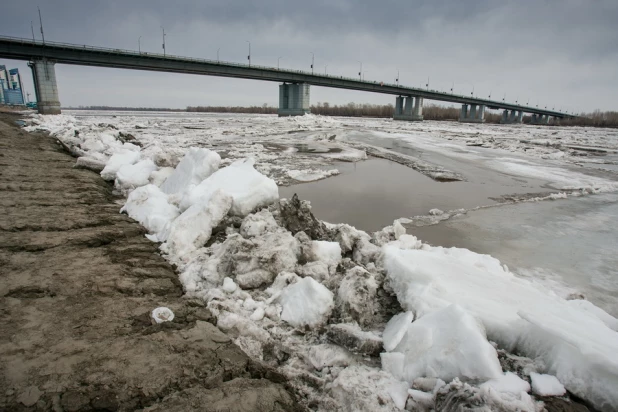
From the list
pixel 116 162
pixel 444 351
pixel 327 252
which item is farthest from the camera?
pixel 116 162

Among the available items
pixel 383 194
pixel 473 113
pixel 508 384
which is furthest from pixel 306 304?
pixel 473 113

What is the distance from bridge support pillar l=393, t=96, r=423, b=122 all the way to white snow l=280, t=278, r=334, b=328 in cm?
6860

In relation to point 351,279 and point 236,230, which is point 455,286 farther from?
point 236,230

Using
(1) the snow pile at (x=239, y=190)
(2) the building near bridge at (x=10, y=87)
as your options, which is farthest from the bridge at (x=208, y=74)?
(2) the building near bridge at (x=10, y=87)

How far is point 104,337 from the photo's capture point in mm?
1904

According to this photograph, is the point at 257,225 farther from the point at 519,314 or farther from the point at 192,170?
the point at 519,314

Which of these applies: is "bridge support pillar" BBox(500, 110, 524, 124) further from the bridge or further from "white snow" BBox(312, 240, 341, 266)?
"white snow" BBox(312, 240, 341, 266)

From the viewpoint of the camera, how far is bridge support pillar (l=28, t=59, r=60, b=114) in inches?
1358

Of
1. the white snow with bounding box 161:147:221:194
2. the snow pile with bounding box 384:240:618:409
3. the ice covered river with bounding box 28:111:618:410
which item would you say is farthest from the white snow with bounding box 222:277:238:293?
the white snow with bounding box 161:147:221:194

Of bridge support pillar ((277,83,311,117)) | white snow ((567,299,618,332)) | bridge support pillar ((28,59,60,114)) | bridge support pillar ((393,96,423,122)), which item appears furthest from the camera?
bridge support pillar ((393,96,423,122))

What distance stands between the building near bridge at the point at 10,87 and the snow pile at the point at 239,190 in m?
100

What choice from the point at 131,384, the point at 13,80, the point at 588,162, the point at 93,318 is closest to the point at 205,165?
the point at 93,318

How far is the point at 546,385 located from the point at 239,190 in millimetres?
3741

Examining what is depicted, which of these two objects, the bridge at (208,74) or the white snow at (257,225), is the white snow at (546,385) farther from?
the bridge at (208,74)
